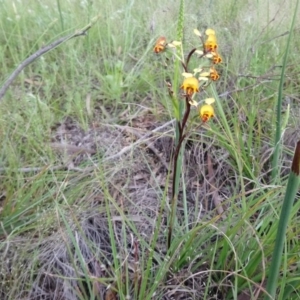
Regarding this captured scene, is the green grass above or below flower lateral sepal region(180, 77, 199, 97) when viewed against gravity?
below

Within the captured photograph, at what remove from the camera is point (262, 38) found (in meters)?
1.79

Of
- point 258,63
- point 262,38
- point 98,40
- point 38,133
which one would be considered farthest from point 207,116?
point 98,40

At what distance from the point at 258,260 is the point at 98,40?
126 centimetres

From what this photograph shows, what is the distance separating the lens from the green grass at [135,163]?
1009 millimetres

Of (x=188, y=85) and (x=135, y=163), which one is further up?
(x=188, y=85)

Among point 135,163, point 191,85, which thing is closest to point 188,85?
point 191,85

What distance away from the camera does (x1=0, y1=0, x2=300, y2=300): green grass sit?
1009 millimetres

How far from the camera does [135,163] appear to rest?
1347 millimetres

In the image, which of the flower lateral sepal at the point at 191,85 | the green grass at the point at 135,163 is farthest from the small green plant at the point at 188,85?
the green grass at the point at 135,163

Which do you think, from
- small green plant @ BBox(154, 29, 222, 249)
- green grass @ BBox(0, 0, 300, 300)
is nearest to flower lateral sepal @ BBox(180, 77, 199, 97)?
small green plant @ BBox(154, 29, 222, 249)

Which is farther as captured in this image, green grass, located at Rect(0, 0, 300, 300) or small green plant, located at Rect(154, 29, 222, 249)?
green grass, located at Rect(0, 0, 300, 300)

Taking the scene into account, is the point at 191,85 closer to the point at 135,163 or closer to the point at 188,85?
the point at 188,85

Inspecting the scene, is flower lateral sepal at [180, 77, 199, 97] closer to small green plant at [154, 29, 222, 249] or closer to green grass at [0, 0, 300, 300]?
small green plant at [154, 29, 222, 249]

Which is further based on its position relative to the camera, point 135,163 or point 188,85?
point 135,163
